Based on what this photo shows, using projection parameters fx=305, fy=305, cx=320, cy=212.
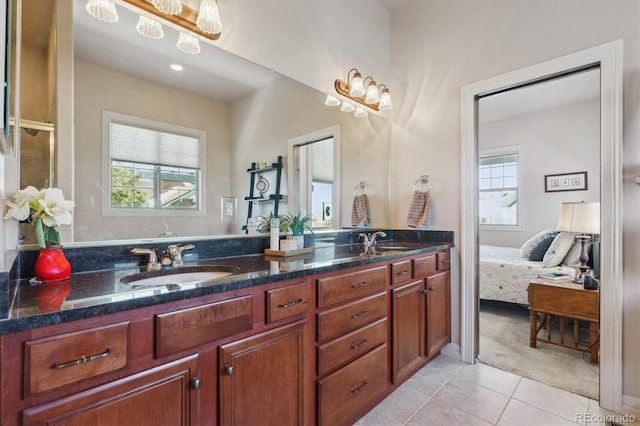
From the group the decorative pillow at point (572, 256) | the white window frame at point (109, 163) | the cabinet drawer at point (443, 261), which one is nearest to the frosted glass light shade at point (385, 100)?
the cabinet drawer at point (443, 261)

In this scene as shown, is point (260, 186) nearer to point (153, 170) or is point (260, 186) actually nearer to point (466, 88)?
point (153, 170)

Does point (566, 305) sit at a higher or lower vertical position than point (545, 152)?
lower

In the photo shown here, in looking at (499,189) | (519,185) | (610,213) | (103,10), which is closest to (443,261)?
(610,213)

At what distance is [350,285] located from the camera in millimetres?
1560

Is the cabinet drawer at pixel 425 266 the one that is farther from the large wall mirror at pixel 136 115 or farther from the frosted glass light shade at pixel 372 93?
the frosted glass light shade at pixel 372 93

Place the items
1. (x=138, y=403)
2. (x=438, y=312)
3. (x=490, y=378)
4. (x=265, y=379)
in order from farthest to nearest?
(x=438, y=312) < (x=490, y=378) < (x=265, y=379) < (x=138, y=403)

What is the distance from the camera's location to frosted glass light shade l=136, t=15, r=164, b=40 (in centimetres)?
148

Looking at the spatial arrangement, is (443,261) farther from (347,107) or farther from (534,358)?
(347,107)

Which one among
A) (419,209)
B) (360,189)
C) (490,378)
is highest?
(360,189)

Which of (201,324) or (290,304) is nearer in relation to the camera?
(201,324)

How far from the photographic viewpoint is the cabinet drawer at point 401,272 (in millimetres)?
1876

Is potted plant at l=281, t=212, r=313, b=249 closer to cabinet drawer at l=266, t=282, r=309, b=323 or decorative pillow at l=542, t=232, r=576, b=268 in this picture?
cabinet drawer at l=266, t=282, r=309, b=323

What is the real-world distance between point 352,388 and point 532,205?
4.05 meters

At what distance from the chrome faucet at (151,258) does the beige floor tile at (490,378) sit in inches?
80.0
